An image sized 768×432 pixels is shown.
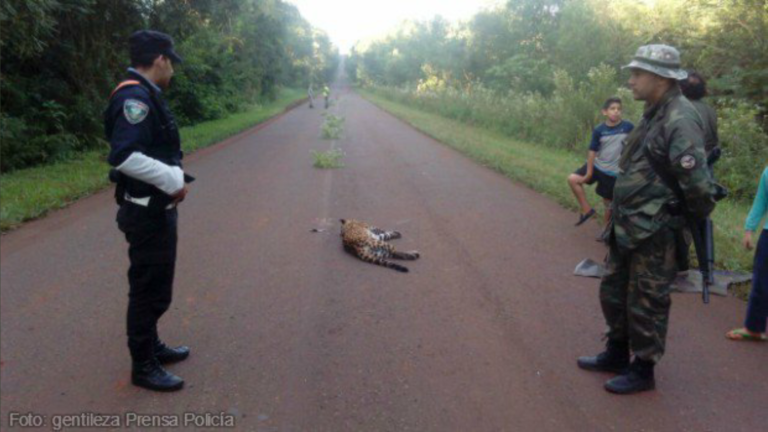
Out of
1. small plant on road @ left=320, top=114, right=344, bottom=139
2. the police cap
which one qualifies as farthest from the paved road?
small plant on road @ left=320, top=114, right=344, bottom=139

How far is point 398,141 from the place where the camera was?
18.7 metres

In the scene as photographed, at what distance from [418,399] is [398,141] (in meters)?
15.5

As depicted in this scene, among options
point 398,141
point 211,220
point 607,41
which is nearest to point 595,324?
point 211,220

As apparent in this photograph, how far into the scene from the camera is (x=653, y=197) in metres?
3.48

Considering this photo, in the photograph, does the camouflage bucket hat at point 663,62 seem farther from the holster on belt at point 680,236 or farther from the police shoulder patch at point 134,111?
the police shoulder patch at point 134,111

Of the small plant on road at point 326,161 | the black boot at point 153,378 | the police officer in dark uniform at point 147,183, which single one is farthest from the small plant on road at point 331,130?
the black boot at point 153,378

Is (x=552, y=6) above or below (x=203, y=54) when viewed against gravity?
above

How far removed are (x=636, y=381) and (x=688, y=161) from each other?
56.6 inches

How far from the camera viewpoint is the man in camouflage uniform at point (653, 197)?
3.36 meters

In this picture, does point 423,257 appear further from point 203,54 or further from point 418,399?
point 203,54

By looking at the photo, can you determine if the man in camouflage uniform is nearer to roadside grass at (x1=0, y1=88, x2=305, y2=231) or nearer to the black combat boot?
the black combat boot

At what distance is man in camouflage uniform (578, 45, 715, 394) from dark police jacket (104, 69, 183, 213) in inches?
112

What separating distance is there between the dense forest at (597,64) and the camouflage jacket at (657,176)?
7967 millimetres

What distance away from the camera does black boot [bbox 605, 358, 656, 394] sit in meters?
3.67
